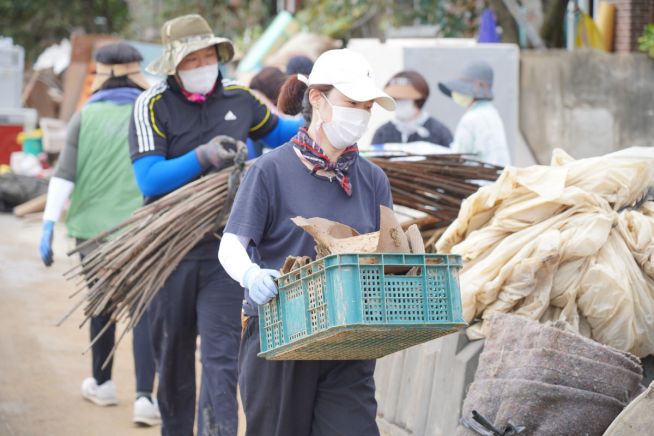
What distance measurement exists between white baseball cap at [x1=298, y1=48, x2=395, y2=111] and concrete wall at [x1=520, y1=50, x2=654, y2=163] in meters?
10.7

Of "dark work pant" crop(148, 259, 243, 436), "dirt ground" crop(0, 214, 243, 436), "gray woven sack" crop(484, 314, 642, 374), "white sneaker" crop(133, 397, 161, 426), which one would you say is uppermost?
"gray woven sack" crop(484, 314, 642, 374)

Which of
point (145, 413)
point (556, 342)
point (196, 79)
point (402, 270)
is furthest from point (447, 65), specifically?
point (402, 270)

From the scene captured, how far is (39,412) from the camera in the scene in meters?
7.58

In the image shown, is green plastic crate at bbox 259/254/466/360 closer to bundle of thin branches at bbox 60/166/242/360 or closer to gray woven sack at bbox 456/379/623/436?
gray woven sack at bbox 456/379/623/436

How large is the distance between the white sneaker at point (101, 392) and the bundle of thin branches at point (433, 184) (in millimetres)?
2252

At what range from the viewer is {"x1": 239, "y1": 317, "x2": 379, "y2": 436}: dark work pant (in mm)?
4445

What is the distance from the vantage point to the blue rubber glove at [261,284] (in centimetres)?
416

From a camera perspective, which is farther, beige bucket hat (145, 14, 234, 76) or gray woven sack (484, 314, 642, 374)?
beige bucket hat (145, 14, 234, 76)

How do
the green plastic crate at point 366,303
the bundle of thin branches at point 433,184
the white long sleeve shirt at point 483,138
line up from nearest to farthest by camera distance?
the green plastic crate at point 366,303 < the bundle of thin branches at point 433,184 < the white long sleeve shirt at point 483,138

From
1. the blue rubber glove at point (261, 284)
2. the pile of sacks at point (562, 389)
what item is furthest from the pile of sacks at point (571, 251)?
the blue rubber glove at point (261, 284)

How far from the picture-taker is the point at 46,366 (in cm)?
890

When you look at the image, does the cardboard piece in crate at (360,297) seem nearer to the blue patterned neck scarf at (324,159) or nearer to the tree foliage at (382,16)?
the blue patterned neck scarf at (324,159)

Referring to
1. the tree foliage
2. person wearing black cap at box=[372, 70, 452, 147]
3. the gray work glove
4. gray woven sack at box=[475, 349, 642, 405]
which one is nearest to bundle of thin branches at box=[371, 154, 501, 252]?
the gray work glove

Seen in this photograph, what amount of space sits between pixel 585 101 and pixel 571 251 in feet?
33.0
